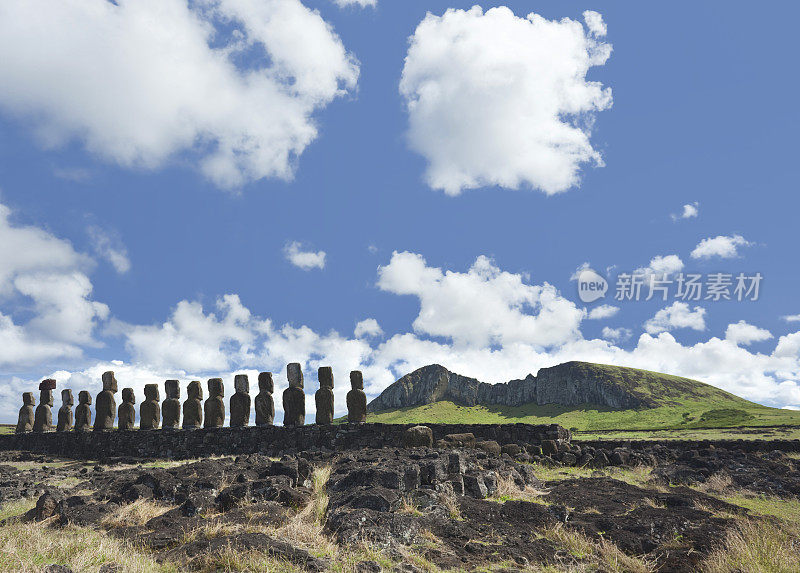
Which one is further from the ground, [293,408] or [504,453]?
[293,408]

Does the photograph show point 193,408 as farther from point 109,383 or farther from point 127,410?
point 109,383

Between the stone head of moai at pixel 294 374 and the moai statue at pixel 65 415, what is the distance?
2509 cm

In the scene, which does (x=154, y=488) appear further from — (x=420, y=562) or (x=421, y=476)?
(x=420, y=562)

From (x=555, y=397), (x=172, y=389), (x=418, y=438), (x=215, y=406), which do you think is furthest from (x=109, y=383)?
(x=555, y=397)

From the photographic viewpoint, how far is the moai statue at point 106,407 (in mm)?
39062

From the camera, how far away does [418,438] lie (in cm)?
2192

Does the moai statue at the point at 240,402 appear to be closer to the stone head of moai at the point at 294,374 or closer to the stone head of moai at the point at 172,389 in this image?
the stone head of moai at the point at 294,374

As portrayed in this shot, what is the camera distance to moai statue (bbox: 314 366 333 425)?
29.1m

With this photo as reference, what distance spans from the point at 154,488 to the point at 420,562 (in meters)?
7.72

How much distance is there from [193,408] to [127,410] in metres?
7.88

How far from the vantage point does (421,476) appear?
12164mm

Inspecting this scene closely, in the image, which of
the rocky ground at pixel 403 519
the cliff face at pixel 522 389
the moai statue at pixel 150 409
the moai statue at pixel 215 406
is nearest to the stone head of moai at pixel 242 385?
the moai statue at pixel 215 406

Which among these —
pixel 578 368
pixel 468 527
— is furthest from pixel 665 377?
pixel 468 527

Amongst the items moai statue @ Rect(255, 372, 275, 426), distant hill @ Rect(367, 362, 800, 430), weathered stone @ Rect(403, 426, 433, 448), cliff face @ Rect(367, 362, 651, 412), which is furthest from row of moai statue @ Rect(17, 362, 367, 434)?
cliff face @ Rect(367, 362, 651, 412)
